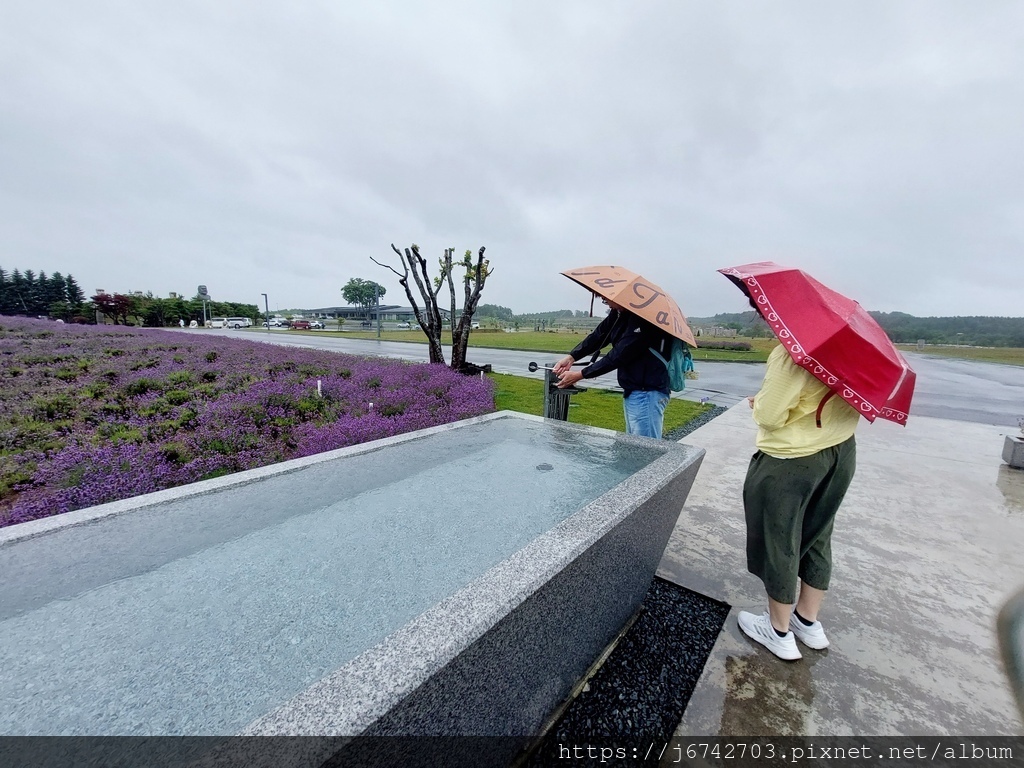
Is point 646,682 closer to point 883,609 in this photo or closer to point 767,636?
point 767,636

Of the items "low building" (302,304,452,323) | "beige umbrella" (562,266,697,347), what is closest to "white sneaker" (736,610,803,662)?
"beige umbrella" (562,266,697,347)

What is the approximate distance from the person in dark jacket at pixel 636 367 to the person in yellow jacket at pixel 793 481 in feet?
3.18

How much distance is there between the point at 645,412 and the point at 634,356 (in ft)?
1.50

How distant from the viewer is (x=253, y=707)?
1037 mm

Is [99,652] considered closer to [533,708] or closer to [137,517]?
[137,517]

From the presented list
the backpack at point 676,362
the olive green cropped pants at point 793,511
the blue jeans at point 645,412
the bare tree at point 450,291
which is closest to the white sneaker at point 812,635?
the olive green cropped pants at point 793,511

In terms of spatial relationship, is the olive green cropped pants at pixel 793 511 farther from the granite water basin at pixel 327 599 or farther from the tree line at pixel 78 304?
the tree line at pixel 78 304

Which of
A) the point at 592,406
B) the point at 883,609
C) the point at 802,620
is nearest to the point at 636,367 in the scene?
the point at 802,620

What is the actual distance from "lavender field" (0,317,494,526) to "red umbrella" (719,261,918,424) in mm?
4210

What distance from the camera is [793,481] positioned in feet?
5.66

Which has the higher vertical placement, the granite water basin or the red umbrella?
the red umbrella

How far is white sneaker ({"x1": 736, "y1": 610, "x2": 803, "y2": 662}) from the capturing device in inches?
78.2

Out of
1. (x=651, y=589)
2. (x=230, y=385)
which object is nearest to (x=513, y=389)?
(x=230, y=385)

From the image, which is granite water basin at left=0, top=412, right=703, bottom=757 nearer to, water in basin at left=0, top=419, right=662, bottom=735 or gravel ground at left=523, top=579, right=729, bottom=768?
water in basin at left=0, top=419, right=662, bottom=735
